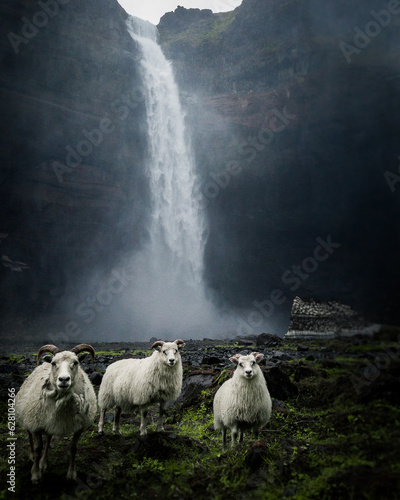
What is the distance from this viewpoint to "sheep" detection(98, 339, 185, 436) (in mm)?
5562

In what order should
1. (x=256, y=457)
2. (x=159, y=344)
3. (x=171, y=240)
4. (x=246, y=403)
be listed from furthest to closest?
(x=171, y=240) < (x=159, y=344) < (x=246, y=403) < (x=256, y=457)

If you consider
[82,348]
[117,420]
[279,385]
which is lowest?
Result: [117,420]

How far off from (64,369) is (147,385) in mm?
2199

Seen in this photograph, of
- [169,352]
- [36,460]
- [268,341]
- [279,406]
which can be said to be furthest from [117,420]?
[268,341]

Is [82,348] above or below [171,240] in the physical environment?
below

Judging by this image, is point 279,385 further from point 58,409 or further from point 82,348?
point 58,409

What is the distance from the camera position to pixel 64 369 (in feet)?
12.6

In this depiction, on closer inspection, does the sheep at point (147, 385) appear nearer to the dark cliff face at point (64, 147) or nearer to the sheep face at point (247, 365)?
the sheep face at point (247, 365)

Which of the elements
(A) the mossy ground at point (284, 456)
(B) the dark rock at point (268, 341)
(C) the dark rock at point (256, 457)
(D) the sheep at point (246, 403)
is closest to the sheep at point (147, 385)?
(A) the mossy ground at point (284, 456)

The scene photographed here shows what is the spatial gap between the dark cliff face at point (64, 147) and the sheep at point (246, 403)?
40.4 m

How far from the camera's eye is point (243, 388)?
16.8ft

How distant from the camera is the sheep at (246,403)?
4.93 metres

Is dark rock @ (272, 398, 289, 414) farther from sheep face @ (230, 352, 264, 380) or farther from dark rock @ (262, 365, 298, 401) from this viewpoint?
sheep face @ (230, 352, 264, 380)

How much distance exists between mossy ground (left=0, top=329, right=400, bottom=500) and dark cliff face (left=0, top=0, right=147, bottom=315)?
39.5 meters
